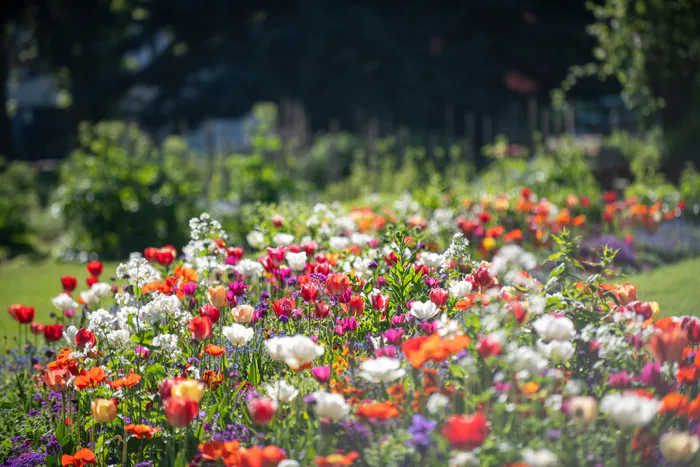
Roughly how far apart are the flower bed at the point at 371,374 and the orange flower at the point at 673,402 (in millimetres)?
14

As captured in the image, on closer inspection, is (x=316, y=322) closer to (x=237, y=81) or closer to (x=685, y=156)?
(x=685, y=156)

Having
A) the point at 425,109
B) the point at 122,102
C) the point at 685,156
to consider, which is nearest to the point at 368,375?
the point at 685,156

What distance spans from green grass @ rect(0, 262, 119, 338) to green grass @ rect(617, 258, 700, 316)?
16.7ft

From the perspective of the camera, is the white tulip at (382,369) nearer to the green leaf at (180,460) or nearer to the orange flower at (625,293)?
the green leaf at (180,460)

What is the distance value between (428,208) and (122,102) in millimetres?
20020

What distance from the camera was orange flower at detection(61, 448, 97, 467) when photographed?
270cm

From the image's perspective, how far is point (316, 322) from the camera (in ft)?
12.6

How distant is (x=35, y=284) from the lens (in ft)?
28.2

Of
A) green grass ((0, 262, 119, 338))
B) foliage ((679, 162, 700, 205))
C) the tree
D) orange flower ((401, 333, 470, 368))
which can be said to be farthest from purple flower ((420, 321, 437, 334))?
the tree

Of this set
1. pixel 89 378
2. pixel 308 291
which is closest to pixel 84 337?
pixel 89 378

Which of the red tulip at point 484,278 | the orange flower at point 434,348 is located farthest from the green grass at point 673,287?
the orange flower at point 434,348

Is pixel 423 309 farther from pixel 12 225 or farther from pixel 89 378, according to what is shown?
pixel 12 225

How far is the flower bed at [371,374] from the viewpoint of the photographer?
2383mm

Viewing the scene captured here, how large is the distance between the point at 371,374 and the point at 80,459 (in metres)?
1.18
